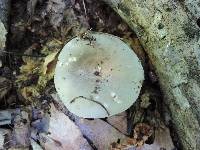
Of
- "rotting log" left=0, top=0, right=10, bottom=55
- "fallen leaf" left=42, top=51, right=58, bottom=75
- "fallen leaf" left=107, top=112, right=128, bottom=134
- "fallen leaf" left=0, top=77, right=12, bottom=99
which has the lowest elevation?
"fallen leaf" left=107, top=112, right=128, bottom=134

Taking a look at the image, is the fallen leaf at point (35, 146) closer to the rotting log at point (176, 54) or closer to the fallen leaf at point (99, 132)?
the fallen leaf at point (99, 132)

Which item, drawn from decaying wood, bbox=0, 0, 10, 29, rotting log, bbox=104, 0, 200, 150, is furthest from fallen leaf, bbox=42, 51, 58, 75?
rotting log, bbox=104, 0, 200, 150

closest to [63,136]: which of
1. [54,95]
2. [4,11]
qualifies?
[54,95]

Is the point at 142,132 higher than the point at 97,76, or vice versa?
the point at 97,76

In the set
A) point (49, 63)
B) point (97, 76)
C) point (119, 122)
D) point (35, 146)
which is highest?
point (97, 76)

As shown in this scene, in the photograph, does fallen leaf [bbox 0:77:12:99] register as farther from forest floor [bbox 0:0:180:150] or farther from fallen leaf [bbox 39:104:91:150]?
fallen leaf [bbox 39:104:91:150]

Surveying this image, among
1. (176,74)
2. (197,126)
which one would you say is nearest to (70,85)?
(176,74)

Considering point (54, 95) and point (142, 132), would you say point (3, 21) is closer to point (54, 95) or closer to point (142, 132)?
point (54, 95)

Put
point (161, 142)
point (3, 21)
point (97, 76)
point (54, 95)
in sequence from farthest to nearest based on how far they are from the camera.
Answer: point (3, 21), point (54, 95), point (161, 142), point (97, 76)
